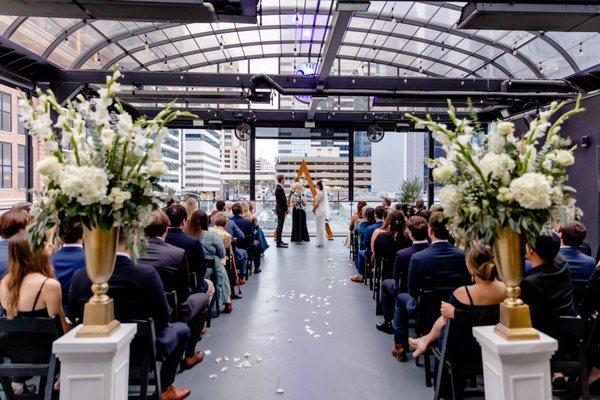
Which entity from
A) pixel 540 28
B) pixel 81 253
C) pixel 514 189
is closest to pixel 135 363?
pixel 81 253

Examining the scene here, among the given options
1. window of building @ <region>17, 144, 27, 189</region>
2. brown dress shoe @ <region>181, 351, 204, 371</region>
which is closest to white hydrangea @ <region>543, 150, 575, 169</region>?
brown dress shoe @ <region>181, 351, 204, 371</region>

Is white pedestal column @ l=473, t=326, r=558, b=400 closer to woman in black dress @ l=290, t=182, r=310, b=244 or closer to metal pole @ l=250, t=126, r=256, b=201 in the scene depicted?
woman in black dress @ l=290, t=182, r=310, b=244

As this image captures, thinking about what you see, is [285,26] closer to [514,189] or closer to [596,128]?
[596,128]

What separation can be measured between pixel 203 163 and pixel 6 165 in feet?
19.5

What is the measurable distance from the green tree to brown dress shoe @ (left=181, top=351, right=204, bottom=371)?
9594 millimetres

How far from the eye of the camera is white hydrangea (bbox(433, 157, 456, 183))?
191cm

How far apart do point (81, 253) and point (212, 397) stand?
1428 millimetres

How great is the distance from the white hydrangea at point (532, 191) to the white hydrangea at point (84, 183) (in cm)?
180

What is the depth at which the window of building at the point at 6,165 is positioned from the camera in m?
7.53

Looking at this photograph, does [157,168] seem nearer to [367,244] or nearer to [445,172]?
[445,172]

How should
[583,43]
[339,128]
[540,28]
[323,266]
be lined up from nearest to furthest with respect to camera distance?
[540,28] < [583,43] < [323,266] < [339,128]

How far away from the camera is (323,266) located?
7641 millimetres

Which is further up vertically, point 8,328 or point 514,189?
point 514,189

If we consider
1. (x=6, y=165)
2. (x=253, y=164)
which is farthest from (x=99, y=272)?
(x=253, y=164)
